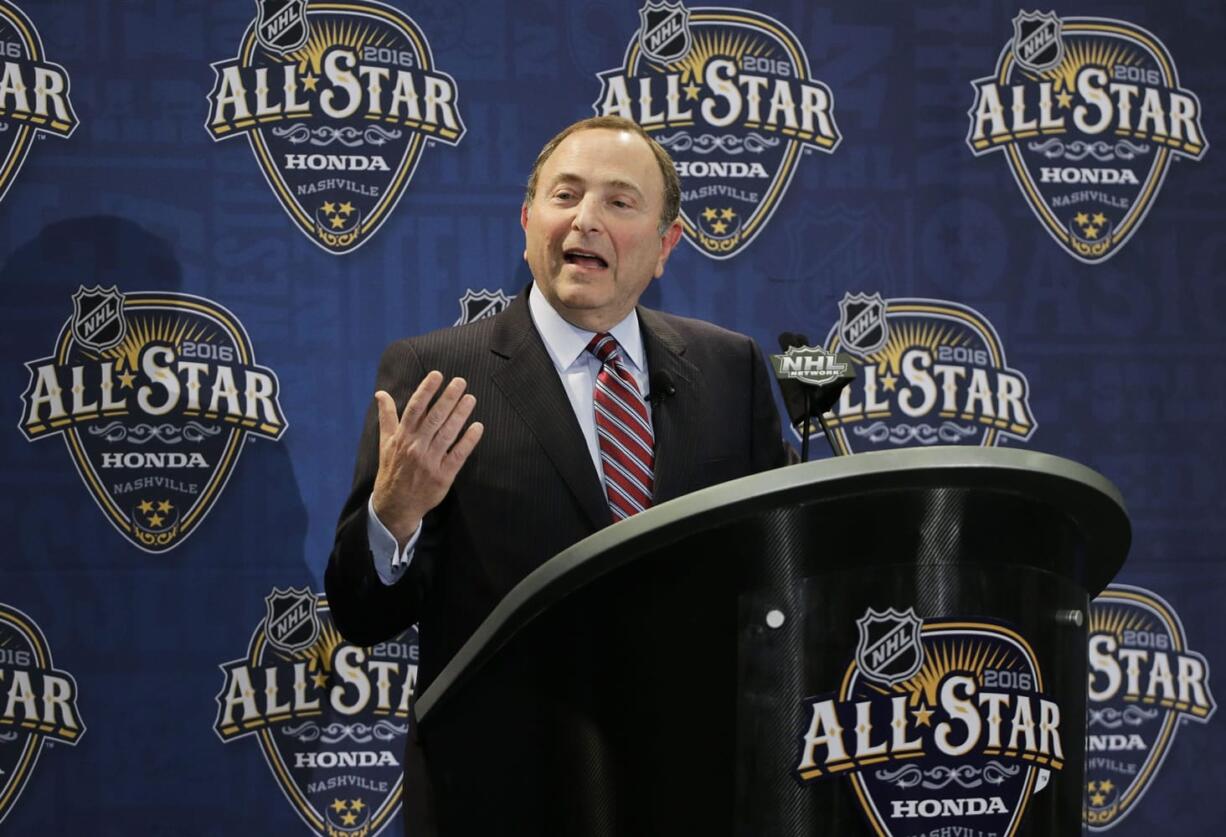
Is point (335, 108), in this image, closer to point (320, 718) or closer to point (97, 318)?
point (97, 318)

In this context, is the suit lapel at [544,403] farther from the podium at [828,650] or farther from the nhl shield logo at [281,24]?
the nhl shield logo at [281,24]

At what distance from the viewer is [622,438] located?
1.94m

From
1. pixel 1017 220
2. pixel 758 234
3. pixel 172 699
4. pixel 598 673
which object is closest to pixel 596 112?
pixel 758 234

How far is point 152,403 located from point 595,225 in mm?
1343

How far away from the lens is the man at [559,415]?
181 cm

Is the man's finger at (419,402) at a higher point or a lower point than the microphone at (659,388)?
lower

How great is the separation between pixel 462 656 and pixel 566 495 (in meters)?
0.66

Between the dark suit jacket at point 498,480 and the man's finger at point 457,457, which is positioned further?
the dark suit jacket at point 498,480

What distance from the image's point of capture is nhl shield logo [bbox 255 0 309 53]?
117 inches

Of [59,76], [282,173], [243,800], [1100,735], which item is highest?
[59,76]

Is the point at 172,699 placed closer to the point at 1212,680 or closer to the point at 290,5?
the point at 290,5

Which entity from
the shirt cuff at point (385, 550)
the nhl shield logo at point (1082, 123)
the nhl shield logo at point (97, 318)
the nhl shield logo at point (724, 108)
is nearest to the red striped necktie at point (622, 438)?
the shirt cuff at point (385, 550)

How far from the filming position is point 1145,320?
3227 mm

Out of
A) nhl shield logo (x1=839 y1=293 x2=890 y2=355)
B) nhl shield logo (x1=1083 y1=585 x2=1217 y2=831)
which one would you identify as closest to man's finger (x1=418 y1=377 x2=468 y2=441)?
nhl shield logo (x1=839 y1=293 x2=890 y2=355)
